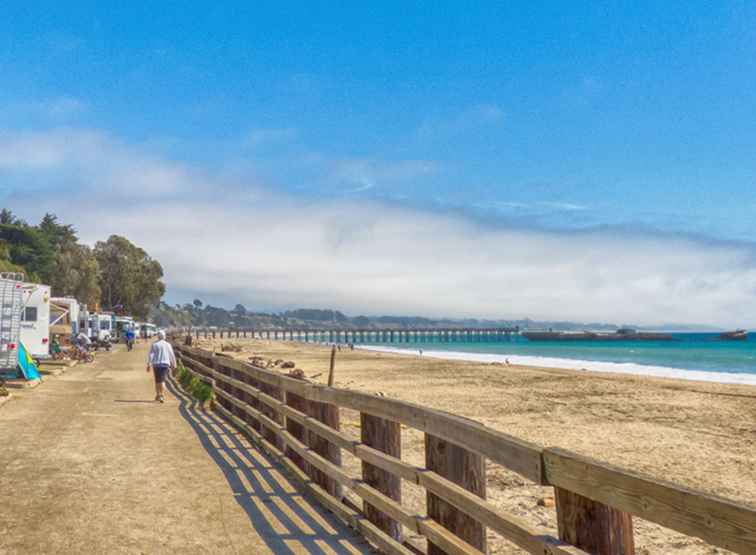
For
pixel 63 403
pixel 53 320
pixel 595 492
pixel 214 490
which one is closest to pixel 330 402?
pixel 214 490

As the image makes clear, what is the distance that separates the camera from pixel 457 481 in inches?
173

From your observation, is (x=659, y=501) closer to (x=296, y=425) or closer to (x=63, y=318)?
(x=296, y=425)

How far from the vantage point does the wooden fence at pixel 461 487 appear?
101 inches

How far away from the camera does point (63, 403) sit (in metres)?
14.4

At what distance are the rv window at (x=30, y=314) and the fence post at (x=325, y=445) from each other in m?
18.1

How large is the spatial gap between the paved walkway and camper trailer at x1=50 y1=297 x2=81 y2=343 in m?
23.8

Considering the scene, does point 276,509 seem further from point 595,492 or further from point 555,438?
point 555,438

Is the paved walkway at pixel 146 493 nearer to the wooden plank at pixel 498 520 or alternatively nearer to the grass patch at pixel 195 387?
the wooden plank at pixel 498 520

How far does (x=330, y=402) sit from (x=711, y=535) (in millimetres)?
4717

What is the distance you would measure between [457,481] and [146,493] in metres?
4.07

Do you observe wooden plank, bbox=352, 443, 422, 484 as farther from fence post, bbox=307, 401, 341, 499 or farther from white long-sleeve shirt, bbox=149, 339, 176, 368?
white long-sleeve shirt, bbox=149, 339, 176, 368

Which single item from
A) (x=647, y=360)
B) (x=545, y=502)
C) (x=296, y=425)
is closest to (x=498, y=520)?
(x=545, y=502)

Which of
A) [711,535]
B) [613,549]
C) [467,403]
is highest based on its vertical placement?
[711,535]

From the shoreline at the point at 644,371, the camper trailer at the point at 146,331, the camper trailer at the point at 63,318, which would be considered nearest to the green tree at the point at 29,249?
the camper trailer at the point at 146,331
